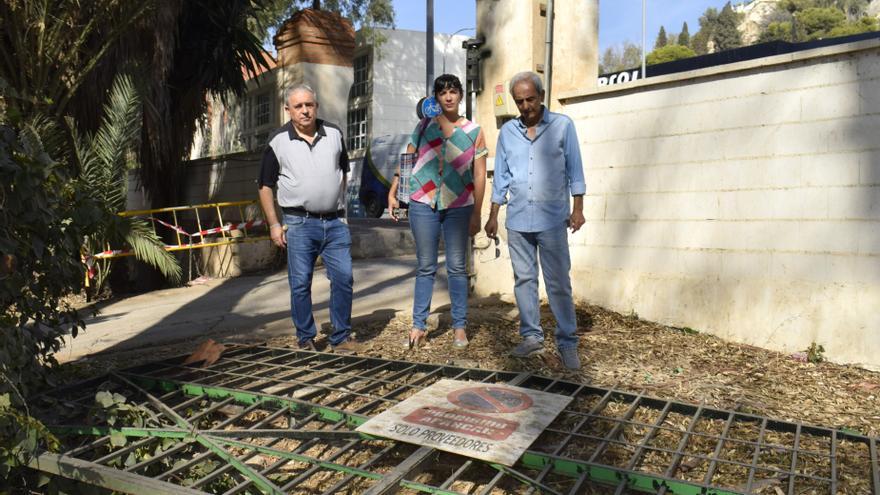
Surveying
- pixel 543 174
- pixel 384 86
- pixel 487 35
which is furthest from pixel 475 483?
pixel 384 86

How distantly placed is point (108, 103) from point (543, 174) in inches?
300

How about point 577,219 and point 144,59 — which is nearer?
point 577,219

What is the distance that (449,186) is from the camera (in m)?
4.92

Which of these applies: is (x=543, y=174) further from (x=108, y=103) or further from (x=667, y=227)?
(x=108, y=103)

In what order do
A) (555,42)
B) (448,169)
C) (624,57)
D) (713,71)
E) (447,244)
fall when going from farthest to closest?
(624,57) < (555,42) < (713,71) < (447,244) < (448,169)

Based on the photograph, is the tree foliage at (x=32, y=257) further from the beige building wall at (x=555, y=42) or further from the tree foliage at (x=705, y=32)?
→ the tree foliage at (x=705, y=32)

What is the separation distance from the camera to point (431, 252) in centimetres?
504

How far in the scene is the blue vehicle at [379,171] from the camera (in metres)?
20.2

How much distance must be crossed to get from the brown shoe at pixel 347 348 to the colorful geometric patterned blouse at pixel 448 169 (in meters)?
1.10

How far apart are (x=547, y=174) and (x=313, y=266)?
173 centimetres

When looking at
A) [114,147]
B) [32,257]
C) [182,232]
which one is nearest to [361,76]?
[182,232]

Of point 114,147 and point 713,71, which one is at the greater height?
point 713,71

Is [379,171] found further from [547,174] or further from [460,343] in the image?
[547,174]

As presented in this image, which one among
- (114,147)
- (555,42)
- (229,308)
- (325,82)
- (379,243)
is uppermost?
(325,82)
